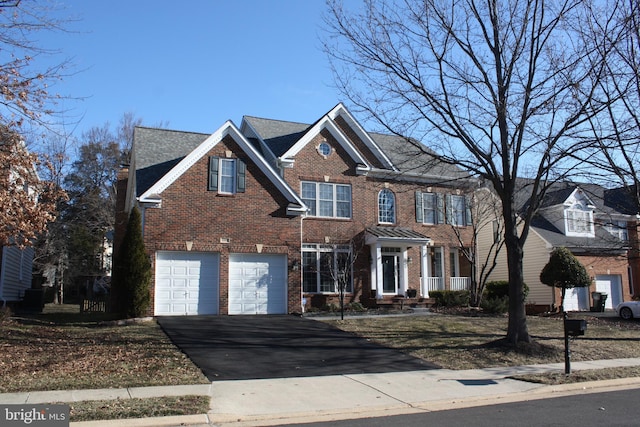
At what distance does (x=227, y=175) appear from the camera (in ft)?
65.1

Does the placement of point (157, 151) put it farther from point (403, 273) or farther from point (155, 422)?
point (155, 422)

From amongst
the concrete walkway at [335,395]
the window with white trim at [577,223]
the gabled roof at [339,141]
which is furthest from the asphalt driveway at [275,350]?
the window with white trim at [577,223]

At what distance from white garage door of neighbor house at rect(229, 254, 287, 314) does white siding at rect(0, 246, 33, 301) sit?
10.2m

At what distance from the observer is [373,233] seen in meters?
23.7

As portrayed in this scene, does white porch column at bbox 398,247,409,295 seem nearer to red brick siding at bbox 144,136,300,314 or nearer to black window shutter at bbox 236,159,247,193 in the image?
red brick siding at bbox 144,136,300,314

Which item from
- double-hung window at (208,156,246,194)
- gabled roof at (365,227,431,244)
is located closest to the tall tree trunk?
gabled roof at (365,227,431,244)

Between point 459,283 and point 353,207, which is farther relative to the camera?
point 459,283

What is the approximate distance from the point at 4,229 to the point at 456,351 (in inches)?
457

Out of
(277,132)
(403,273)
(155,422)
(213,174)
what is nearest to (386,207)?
(403,273)

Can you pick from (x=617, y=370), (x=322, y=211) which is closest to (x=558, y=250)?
(x=322, y=211)

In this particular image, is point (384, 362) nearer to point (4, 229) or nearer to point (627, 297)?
point (4, 229)
